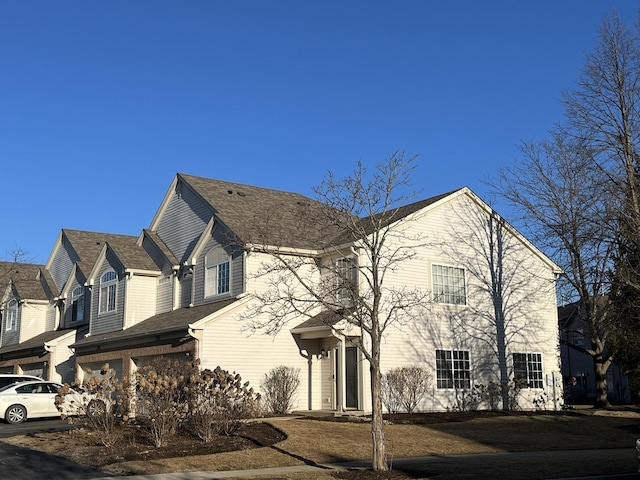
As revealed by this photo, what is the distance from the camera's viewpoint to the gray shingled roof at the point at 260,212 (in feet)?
84.4

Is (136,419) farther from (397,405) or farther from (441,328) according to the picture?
(441,328)

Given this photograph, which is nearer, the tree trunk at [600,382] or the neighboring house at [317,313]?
the neighboring house at [317,313]

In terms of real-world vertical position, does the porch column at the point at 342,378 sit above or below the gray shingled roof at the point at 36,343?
below

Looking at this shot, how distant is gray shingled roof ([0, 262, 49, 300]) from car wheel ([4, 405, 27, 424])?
15404mm

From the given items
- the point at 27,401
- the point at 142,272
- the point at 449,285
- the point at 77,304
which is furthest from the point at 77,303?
the point at 449,285

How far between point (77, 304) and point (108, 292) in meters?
6.24

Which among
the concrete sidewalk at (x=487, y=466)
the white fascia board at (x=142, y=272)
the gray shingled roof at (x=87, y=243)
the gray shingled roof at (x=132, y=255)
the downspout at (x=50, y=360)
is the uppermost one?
the gray shingled roof at (x=87, y=243)

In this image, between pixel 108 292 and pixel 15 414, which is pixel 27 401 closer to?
pixel 15 414

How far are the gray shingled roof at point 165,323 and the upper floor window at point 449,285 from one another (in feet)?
25.1

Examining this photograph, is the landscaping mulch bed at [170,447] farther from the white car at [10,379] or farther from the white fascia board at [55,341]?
the white fascia board at [55,341]

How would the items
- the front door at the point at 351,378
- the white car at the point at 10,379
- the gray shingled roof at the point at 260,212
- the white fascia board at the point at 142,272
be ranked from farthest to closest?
the white fascia board at the point at 142,272 < the white car at the point at 10,379 < the gray shingled roof at the point at 260,212 < the front door at the point at 351,378

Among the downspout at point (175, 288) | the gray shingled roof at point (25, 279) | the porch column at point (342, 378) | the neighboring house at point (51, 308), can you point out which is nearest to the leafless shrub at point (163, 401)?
the porch column at point (342, 378)

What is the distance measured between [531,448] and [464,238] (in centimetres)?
1151

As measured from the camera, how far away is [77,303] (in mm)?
36906
